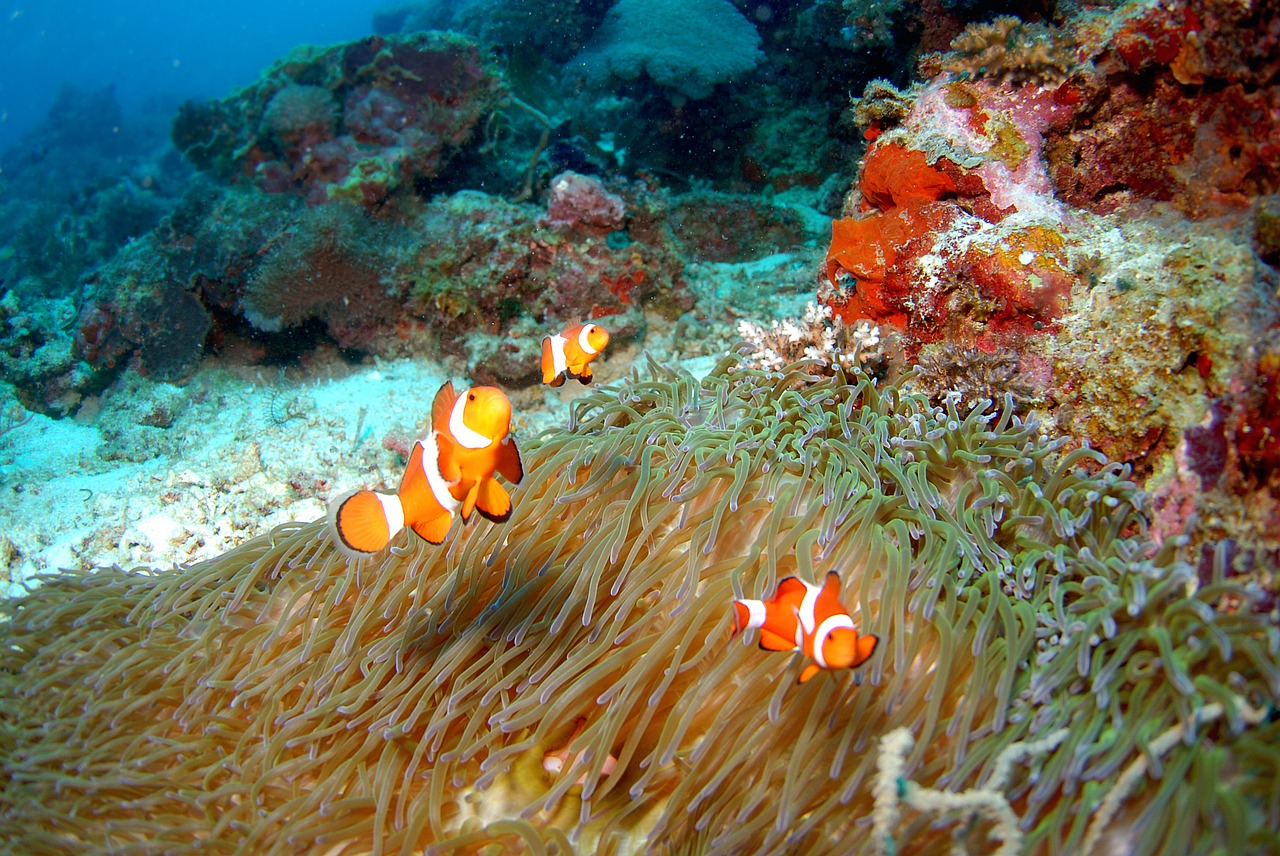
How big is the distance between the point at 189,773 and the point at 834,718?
7.51 feet

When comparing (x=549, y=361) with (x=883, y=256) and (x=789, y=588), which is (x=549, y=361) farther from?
(x=789, y=588)

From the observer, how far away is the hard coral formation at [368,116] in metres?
9.10

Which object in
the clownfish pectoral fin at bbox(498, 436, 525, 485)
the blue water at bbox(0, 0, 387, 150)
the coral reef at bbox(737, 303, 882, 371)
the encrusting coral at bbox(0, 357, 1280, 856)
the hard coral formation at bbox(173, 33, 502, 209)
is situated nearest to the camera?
the clownfish pectoral fin at bbox(498, 436, 525, 485)

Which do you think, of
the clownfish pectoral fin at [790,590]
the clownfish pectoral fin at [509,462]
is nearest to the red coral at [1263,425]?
the clownfish pectoral fin at [790,590]

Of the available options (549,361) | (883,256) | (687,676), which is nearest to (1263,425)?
(883,256)

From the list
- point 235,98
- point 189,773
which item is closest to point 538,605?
point 189,773

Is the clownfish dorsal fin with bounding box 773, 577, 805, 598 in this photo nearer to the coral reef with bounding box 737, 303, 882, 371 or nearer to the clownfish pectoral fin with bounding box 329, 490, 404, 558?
the clownfish pectoral fin with bounding box 329, 490, 404, 558

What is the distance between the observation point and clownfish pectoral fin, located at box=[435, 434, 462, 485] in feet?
5.39

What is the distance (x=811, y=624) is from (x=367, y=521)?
1.19m

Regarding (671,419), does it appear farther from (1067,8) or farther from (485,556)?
(1067,8)

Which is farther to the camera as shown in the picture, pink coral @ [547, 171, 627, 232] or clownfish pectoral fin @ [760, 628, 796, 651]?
pink coral @ [547, 171, 627, 232]

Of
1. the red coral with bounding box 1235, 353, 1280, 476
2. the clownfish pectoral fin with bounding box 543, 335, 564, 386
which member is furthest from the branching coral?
the clownfish pectoral fin with bounding box 543, 335, 564, 386

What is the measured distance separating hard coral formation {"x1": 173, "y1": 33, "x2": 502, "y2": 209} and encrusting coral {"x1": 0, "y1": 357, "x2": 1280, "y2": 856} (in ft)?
23.6

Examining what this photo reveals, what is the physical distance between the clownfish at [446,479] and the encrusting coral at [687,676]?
853 mm
